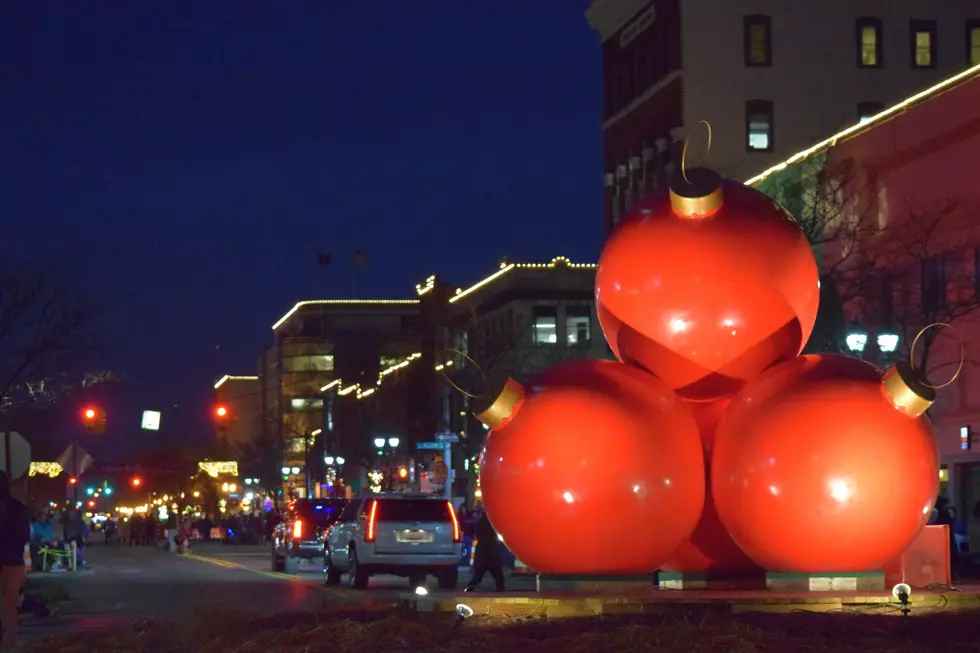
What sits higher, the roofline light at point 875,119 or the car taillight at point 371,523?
the roofline light at point 875,119

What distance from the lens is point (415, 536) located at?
29828mm

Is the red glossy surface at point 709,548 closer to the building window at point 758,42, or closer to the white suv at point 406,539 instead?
the white suv at point 406,539

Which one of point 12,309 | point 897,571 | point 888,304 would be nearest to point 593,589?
point 897,571

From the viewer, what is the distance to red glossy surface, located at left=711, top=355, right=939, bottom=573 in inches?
484

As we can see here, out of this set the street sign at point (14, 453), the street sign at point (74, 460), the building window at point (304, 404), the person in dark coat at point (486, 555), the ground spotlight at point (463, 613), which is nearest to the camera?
the ground spotlight at point (463, 613)

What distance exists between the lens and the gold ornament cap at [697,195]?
13297mm

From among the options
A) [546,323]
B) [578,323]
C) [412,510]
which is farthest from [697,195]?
Result: [578,323]

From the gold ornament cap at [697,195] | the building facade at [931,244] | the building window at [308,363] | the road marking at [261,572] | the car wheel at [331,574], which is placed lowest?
the road marking at [261,572]

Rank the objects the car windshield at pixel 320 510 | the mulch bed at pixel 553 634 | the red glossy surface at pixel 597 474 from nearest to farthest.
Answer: the mulch bed at pixel 553 634 → the red glossy surface at pixel 597 474 → the car windshield at pixel 320 510

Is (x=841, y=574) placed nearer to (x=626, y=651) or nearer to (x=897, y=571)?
(x=897, y=571)

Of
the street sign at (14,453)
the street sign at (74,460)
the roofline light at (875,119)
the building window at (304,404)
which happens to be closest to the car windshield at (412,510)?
the street sign at (14,453)

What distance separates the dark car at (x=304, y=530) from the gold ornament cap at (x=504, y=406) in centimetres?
2557

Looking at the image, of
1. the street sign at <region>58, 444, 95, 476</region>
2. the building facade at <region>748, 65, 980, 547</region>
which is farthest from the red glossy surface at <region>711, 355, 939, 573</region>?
the street sign at <region>58, 444, 95, 476</region>

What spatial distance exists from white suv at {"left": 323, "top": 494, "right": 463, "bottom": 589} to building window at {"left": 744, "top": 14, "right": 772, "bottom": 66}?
37354 millimetres
